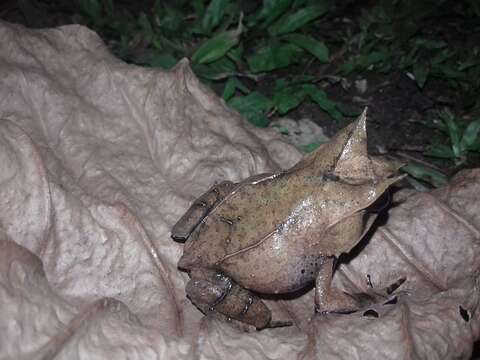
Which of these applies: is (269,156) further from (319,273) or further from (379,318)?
(379,318)

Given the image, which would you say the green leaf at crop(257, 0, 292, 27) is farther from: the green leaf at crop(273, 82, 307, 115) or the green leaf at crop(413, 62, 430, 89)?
the green leaf at crop(413, 62, 430, 89)

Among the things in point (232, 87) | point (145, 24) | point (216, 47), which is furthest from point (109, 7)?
point (232, 87)

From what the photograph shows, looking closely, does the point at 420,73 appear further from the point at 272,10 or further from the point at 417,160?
the point at 272,10

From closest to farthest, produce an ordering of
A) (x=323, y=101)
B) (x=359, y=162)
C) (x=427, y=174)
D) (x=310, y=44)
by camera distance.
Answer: (x=359, y=162) < (x=427, y=174) < (x=323, y=101) < (x=310, y=44)

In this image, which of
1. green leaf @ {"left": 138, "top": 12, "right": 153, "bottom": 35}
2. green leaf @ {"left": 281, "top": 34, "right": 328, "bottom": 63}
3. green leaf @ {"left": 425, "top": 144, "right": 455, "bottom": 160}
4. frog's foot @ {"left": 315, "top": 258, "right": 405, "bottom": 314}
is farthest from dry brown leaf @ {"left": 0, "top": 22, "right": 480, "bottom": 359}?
green leaf @ {"left": 281, "top": 34, "right": 328, "bottom": 63}

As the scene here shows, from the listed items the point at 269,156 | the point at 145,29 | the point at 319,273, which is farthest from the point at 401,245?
the point at 145,29

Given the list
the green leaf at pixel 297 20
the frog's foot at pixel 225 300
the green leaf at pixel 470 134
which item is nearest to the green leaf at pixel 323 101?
the green leaf at pixel 297 20
